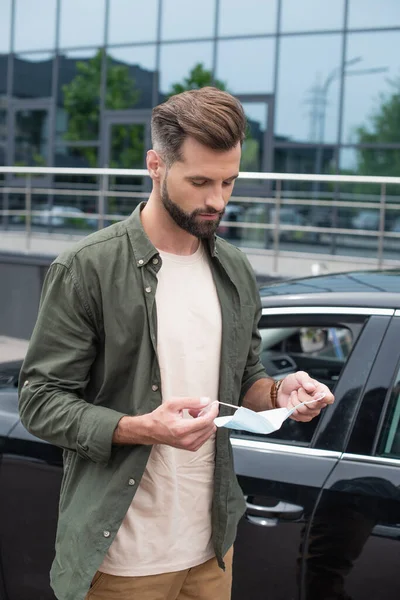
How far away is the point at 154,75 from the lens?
48.8ft

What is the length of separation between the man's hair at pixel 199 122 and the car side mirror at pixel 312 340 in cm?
265

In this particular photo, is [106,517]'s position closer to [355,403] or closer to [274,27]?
[355,403]

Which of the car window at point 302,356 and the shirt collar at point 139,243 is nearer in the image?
the shirt collar at point 139,243

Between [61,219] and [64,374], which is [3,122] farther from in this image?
[64,374]

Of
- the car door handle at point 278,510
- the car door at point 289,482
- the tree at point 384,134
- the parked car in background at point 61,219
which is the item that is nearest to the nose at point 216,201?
the car door at point 289,482

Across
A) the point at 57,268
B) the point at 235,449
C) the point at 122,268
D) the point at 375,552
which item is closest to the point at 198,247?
the point at 122,268

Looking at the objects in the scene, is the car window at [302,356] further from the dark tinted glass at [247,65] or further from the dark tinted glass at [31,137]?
the dark tinted glass at [31,137]

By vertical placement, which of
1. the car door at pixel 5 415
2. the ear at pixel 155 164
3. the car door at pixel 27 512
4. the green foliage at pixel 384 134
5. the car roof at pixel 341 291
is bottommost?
the car door at pixel 27 512

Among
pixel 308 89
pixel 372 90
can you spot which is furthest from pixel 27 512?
pixel 308 89

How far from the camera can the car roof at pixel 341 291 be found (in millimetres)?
2564

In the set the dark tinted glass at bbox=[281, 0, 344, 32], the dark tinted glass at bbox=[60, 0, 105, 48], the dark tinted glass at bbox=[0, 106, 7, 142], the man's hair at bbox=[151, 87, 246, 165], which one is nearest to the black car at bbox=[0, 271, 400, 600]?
the man's hair at bbox=[151, 87, 246, 165]

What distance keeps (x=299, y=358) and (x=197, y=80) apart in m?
11.2

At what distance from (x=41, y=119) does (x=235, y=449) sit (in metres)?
14.9

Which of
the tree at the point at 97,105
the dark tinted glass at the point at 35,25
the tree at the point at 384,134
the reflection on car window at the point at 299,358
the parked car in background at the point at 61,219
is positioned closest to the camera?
the reflection on car window at the point at 299,358
